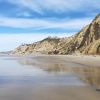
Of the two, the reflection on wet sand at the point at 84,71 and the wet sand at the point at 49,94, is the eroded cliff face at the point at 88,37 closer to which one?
the reflection on wet sand at the point at 84,71

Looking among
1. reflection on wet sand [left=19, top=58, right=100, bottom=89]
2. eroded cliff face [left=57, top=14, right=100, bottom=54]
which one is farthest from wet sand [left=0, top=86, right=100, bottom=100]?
eroded cliff face [left=57, top=14, right=100, bottom=54]

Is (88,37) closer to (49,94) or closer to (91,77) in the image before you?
(91,77)

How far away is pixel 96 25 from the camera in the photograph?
94438 millimetres

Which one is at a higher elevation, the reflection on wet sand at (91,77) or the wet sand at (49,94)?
the reflection on wet sand at (91,77)

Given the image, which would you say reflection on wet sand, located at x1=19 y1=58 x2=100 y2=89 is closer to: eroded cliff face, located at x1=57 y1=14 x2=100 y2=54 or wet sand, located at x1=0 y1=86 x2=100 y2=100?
wet sand, located at x1=0 y1=86 x2=100 y2=100

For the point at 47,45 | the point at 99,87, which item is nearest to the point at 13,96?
the point at 99,87

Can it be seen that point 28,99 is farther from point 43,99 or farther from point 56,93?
point 56,93

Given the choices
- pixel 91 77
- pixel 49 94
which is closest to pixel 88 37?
pixel 91 77

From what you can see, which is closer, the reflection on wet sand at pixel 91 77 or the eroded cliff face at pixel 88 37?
the reflection on wet sand at pixel 91 77

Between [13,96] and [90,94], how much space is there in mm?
3446

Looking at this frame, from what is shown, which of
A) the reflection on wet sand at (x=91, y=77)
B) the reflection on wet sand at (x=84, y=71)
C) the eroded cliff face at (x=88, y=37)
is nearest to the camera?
the reflection on wet sand at (x=91, y=77)

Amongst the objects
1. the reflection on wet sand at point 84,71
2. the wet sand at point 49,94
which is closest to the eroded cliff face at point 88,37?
the reflection on wet sand at point 84,71

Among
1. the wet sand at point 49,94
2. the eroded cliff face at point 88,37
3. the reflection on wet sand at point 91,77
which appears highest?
the eroded cliff face at point 88,37

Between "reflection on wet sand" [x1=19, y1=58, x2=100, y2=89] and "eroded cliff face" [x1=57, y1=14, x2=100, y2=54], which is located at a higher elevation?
"eroded cliff face" [x1=57, y1=14, x2=100, y2=54]
